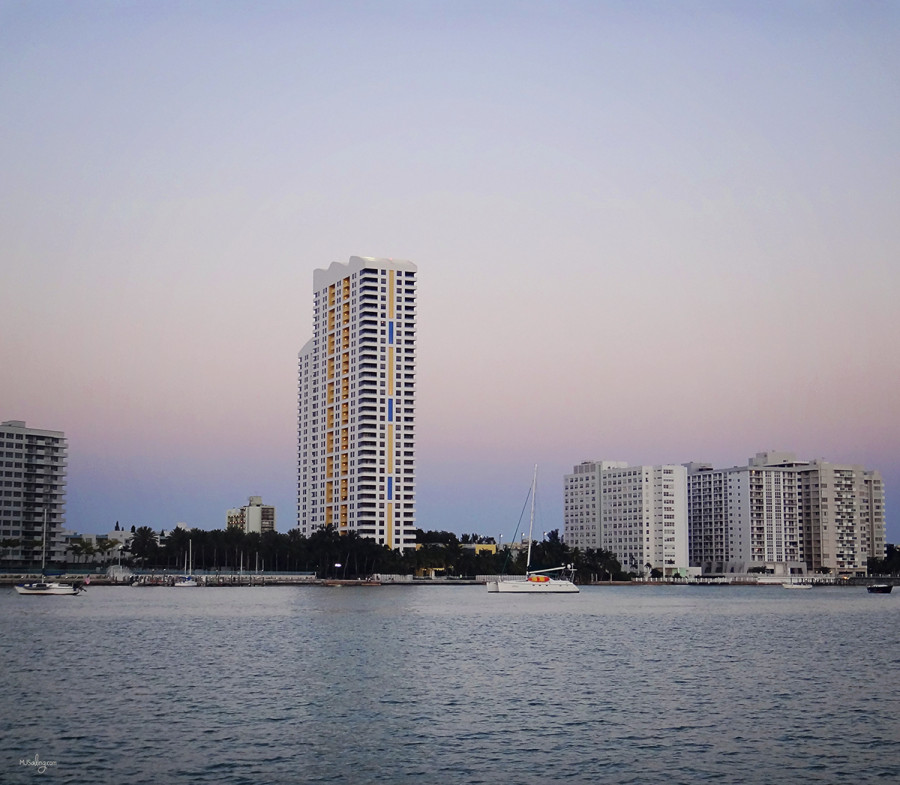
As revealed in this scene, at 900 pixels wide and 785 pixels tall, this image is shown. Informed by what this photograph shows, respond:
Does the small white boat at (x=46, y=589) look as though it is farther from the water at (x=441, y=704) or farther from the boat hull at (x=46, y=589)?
the water at (x=441, y=704)

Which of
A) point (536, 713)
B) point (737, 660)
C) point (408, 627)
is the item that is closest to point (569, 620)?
point (408, 627)

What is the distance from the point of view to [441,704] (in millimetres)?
54562

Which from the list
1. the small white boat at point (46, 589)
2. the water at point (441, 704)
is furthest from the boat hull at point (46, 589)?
the water at point (441, 704)

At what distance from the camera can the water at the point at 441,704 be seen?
3953 centimetres

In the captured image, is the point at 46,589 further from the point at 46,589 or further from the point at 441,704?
the point at 441,704

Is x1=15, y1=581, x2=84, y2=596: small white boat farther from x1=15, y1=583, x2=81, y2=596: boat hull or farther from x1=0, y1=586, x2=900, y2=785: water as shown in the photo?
x1=0, y1=586, x2=900, y2=785: water

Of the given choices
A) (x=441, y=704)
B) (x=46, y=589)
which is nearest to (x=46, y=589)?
(x=46, y=589)

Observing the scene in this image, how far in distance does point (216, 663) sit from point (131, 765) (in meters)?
32.7

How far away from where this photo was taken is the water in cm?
3953

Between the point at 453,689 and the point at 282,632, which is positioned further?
the point at 282,632

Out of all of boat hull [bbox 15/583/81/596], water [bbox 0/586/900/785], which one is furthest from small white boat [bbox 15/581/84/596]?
water [bbox 0/586/900/785]

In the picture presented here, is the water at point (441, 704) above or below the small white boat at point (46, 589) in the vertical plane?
above

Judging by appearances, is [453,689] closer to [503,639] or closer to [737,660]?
[737,660]

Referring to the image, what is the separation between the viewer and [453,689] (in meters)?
60.1
